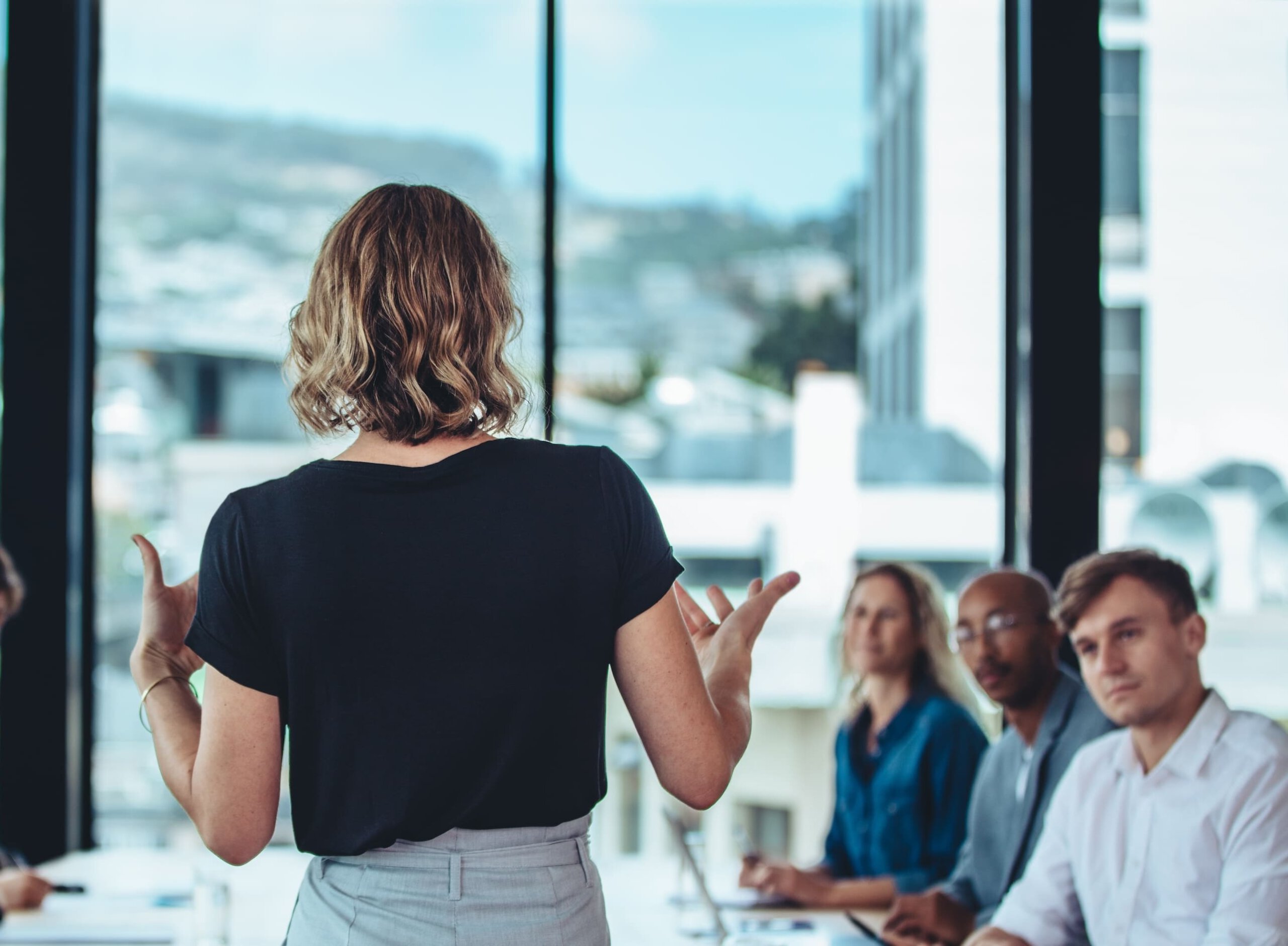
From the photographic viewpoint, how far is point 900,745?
2865mm

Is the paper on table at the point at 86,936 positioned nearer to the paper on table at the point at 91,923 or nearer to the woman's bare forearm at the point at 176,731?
the paper on table at the point at 91,923

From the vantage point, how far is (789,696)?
14.7 ft

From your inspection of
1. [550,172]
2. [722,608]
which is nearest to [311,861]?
[722,608]

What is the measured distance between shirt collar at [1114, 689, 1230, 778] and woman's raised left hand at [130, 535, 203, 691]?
1.53 metres

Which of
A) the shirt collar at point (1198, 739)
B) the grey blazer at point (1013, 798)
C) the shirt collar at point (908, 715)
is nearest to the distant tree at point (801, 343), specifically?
the shirt collar at point (908, 715)

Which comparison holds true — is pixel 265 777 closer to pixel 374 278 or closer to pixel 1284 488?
pixel 374 278

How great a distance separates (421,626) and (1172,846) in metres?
1.47

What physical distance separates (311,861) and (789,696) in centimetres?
342

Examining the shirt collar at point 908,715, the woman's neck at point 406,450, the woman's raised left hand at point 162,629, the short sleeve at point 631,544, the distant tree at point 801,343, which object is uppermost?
the distant tree at point 801,343

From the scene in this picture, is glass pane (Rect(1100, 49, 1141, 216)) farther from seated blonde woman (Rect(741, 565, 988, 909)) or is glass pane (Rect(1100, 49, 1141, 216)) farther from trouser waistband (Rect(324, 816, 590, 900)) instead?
trouser waistband (Rect(324, 816, 590, 900))

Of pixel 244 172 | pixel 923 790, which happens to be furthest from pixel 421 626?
pixel 244 172

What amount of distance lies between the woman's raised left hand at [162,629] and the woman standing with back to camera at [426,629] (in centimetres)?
13

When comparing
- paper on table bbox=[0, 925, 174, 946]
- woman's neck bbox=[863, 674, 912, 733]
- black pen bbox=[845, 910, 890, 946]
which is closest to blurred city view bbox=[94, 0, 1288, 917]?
woman's neck bbox=[863, 674, 912, 733]

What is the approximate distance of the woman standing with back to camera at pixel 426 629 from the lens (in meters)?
1.09
